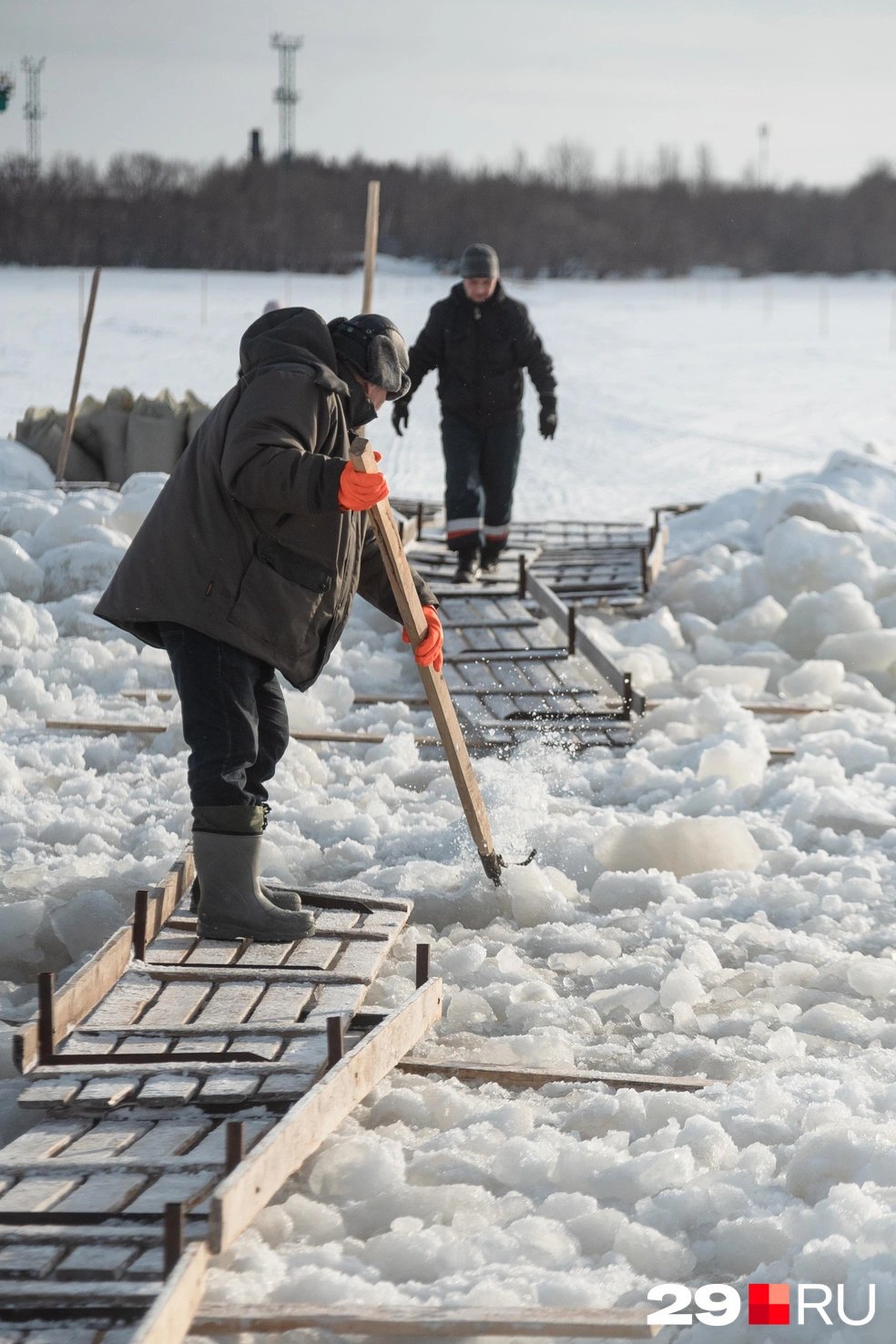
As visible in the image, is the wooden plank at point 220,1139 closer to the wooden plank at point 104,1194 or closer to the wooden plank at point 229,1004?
the wooden plank at point 104,1194

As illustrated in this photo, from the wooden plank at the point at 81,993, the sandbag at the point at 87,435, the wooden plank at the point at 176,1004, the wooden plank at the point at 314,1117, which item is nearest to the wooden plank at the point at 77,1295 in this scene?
the wooden plank at the point at 314,1117

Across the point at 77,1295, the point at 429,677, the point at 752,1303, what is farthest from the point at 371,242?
the point at 77,1295

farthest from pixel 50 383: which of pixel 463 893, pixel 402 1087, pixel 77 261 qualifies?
pixel 402 1087

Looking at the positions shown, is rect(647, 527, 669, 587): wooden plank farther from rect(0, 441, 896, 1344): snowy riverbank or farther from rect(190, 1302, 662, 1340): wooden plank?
rect(190, 1302, 662, 1340): wooden plank

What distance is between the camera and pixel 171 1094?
2.61 meters

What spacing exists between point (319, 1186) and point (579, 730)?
10.0 ft

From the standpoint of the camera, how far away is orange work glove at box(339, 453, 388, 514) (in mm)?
2936

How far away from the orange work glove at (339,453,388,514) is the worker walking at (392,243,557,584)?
4.01 metres

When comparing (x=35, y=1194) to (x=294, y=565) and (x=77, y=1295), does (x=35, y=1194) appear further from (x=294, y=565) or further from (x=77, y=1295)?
(x=294, y=565)

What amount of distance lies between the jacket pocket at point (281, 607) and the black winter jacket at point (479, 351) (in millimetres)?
4085

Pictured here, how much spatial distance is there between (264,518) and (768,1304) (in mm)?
1822

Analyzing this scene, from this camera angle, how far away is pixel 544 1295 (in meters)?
2.24

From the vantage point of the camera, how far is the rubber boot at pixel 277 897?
11.4ft

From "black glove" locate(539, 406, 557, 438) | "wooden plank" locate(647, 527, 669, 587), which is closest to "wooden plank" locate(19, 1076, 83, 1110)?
"black glove" locate(539, 406, 557, 438)
